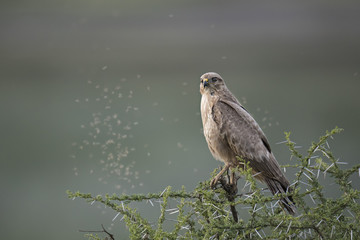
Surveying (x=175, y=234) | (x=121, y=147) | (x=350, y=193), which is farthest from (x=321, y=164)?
(x=121, y=147)

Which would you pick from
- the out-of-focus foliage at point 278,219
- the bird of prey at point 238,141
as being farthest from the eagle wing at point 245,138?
the out-of-focus foliage at point 278,219

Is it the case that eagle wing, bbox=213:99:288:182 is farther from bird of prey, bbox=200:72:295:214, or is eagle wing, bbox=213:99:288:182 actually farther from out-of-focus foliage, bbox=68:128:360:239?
out-of-focus foliage, bbox=68:128:360:239

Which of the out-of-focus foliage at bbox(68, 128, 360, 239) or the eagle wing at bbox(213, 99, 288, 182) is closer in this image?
the out-of-focus foliage at bbox(68, 128, 360, 239)

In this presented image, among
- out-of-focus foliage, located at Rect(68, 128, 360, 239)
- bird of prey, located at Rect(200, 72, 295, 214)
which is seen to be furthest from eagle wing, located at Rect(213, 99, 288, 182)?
out-of-focus foliage, located at Rect(68, 128, 360, 239)

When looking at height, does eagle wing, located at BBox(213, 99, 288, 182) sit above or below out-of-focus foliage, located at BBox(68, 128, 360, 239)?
above

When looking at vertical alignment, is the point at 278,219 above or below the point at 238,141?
below

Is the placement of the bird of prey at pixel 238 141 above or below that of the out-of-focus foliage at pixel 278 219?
above

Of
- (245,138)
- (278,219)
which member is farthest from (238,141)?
(278,219)

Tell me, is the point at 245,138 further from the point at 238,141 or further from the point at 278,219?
the point at 278,219

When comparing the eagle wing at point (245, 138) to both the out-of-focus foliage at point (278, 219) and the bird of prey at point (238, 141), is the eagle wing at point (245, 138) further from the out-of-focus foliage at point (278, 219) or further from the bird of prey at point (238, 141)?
the out-of-focus foliage at point (278, 219)

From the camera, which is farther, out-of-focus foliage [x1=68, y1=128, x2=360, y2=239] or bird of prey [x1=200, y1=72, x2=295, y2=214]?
bird of prey [x1=200, y1=72, x2=295, y2=214]

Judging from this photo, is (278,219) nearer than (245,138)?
Yes

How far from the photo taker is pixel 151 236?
3.58 ft

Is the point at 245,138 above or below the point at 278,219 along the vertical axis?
above
